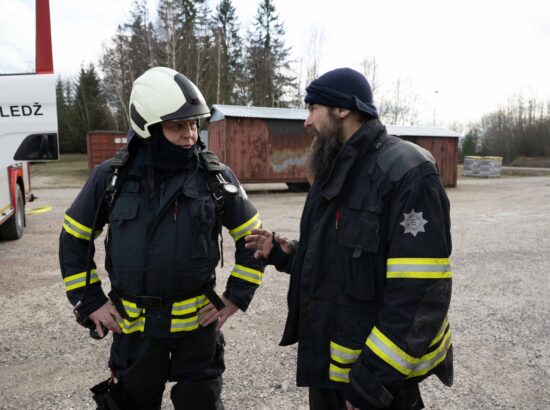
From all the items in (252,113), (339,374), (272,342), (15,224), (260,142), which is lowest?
(272,342)

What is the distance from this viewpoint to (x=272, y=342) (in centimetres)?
394

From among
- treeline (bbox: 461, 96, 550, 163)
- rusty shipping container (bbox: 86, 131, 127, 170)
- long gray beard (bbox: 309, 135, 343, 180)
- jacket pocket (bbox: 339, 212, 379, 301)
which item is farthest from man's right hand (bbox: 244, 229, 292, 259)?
treeline (bbox: 461, 96, 550, 163)

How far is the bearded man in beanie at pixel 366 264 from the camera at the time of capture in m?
1.49

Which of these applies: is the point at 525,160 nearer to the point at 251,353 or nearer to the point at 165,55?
the point at 165,55

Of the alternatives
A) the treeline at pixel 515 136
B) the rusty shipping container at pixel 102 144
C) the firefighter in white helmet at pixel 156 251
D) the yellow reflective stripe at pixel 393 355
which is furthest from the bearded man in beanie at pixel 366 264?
the treeline at pixel 515 136

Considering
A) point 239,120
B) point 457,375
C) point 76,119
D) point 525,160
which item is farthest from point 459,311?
point 525,160

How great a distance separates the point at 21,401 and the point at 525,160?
5950cm

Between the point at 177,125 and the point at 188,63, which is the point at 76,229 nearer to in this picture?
the point at 177,125

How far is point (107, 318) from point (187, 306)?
395 millimetres

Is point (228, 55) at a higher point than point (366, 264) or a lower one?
higher

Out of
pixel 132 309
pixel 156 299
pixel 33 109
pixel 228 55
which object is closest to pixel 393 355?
pixel 156 299

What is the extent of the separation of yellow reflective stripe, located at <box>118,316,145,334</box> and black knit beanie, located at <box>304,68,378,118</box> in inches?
50.7

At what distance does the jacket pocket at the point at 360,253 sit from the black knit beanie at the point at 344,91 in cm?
43

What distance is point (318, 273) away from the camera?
5.73 feet
